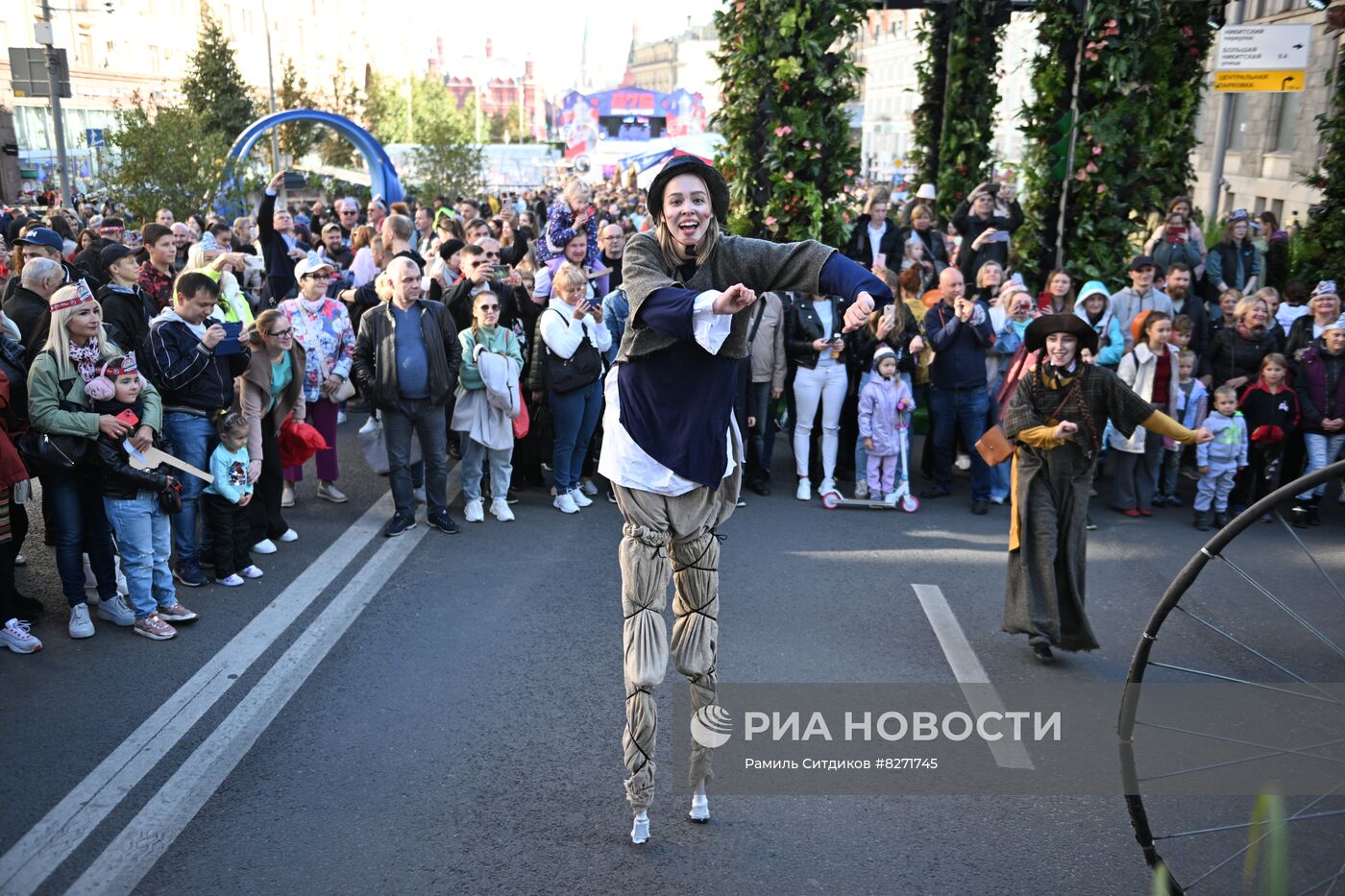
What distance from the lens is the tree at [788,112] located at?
1102 centimetres

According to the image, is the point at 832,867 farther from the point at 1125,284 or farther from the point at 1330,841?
the point at 1125,284

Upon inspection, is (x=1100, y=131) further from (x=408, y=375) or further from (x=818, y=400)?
(x=408, y=375)

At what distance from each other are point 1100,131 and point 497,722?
9.02 meters

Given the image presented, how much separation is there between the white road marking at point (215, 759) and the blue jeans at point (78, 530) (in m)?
1.26

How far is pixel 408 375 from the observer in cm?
859

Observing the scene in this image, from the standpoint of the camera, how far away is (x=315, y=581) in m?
7.59

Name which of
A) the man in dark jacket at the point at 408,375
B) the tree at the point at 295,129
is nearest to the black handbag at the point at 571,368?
the man in dark jacket at the point at 408,375

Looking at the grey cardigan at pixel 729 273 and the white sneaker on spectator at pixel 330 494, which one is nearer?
the grey cardigan at pixel 729 273

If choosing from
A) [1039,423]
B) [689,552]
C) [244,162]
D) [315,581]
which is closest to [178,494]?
[315,581]

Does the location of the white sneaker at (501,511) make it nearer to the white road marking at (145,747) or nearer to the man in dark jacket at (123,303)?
the white road marking at (145,747)

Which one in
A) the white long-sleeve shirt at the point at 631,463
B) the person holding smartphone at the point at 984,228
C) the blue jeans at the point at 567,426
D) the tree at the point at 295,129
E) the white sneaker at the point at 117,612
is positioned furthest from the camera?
the tree at the point at 295,129

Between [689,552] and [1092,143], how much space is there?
8.84m

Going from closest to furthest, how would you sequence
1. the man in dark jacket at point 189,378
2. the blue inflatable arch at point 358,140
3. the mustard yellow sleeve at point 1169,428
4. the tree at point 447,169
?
the mustard yellow sleeve at point 1169,428
the man in dark jacket at point 189,378
the blue inflatable arch at point 358,140
the tree at point 447,169

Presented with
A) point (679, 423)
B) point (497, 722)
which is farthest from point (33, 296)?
point (679, 423)
